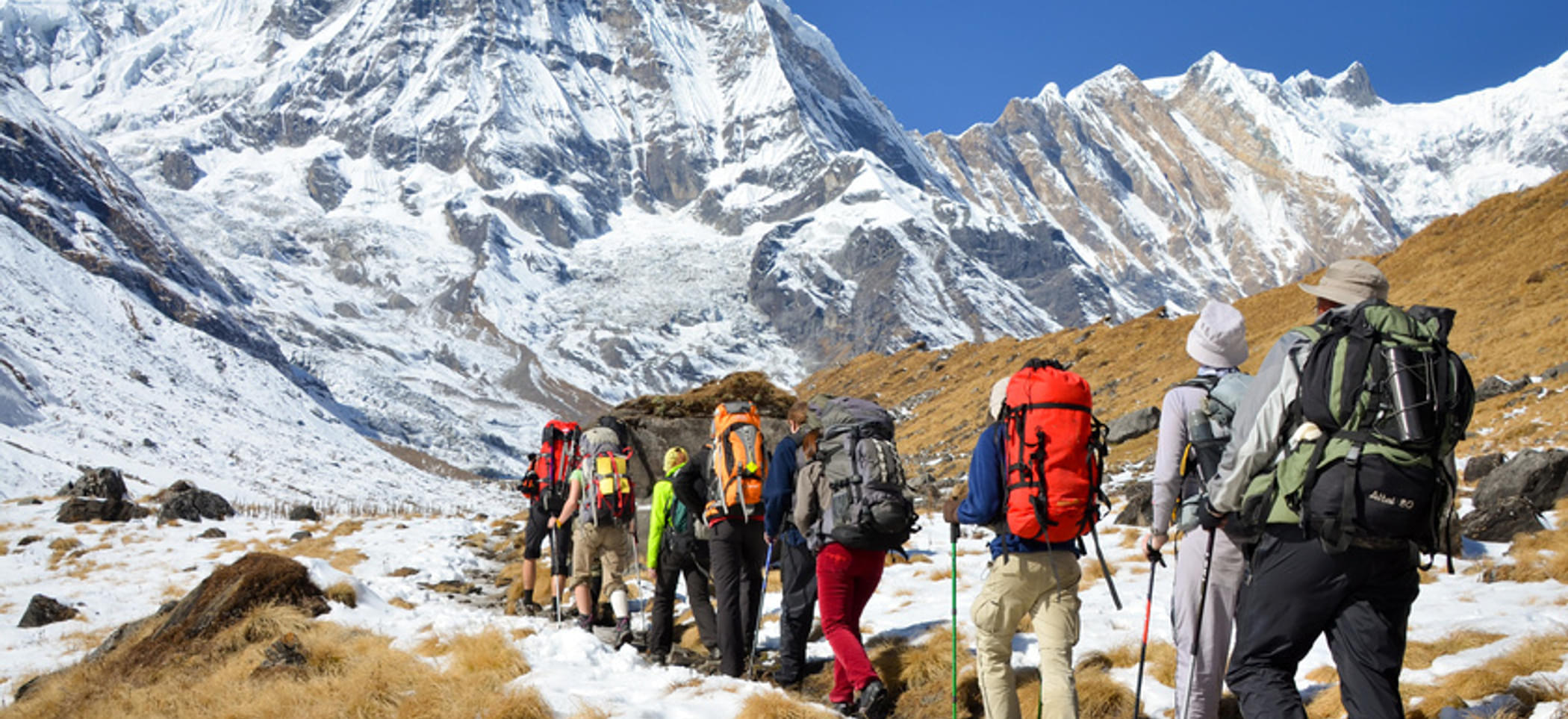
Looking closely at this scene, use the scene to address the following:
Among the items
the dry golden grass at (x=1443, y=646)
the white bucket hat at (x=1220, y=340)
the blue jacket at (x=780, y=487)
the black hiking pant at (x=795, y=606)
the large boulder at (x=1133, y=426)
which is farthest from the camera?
the large boulder at (x=1133, y=426)

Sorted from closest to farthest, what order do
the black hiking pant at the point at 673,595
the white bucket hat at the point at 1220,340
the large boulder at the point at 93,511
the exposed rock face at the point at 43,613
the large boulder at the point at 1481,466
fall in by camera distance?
1. the white bucket hat at the point at 1220,340
2. the black hiking pant at the point at 673,595
3. the large boulder at the point at 1481,466
4. the exposed rock face at the point at 43,613
5. the large boulder at the point at 93,511

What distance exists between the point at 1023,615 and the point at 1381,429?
7.52 ft

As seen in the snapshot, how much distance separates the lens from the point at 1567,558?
793cm

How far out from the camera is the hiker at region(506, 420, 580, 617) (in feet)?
34.0

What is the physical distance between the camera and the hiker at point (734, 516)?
25.2ft

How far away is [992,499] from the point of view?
513 cm

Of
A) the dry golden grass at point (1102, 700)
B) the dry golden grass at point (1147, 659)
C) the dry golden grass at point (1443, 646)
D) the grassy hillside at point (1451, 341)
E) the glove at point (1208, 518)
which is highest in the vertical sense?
the grassy hillside at point (1451, 341)

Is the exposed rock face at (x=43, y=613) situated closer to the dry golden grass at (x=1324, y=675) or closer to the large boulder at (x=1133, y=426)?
the dry golden grass at (x=1324, y=675)

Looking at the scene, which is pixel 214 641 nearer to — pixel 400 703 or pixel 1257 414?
pixel 400 703

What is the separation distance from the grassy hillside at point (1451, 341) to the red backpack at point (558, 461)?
1343cm

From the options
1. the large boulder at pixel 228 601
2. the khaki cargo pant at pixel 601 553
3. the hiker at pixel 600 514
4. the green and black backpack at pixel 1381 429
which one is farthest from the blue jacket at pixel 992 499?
the large boulder at pixel 228 601

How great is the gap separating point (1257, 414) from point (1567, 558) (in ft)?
20.8

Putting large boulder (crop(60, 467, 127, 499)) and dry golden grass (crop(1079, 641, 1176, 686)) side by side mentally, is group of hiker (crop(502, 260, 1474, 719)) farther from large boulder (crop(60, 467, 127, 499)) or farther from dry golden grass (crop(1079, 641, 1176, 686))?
large boulder (crop(60, 467, 127, 499))

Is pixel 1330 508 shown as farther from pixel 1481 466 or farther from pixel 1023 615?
pixel 1481 466
